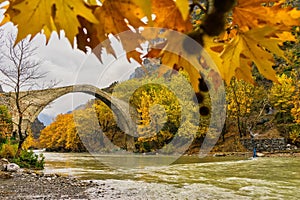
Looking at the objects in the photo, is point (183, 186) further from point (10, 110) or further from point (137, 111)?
point (137, 111)

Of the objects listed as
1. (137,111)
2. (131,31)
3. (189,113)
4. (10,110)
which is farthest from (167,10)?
(137,111)

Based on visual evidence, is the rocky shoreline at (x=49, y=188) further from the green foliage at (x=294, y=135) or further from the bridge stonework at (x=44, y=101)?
the green foliage at (x=294, y=135)

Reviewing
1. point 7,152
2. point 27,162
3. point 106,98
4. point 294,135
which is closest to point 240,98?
point 294,135

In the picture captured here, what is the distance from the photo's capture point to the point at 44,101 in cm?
1421

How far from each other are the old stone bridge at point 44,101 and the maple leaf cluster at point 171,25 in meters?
9.87

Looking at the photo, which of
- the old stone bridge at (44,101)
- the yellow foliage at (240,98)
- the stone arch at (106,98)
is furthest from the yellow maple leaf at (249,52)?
the yellow foliage at (240,98)

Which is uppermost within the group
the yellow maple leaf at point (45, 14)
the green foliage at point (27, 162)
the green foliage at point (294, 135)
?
the green foliage at point (294, 135)

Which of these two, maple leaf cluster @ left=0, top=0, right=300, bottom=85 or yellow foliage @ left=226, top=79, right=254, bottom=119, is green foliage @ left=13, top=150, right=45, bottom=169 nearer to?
maple leaf cluster @ left=0, top=0, right=300, bottom=85

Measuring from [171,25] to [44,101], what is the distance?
14.7 meters

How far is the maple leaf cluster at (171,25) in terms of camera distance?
28 cm

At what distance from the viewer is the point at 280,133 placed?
1606 cm

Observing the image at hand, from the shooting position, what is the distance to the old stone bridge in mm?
11117

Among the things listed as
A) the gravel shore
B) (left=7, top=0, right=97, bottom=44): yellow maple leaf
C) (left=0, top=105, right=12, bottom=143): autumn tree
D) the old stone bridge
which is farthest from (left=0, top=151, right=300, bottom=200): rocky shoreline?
(left=7, top=0, right=97, bottom=44): yellow maple leaf

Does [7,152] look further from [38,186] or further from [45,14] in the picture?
[45,14]
